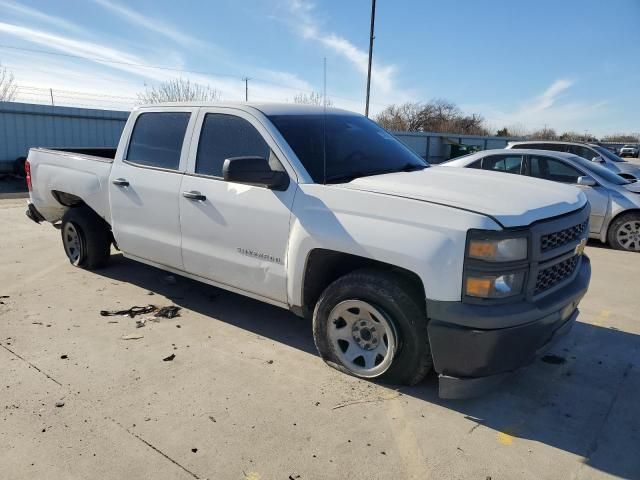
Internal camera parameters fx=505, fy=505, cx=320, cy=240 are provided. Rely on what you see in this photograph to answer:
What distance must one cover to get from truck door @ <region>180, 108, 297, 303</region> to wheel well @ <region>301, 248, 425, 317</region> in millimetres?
205

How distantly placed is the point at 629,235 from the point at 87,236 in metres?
8.13

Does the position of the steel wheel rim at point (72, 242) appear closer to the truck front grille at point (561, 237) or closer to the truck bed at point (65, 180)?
the truck bed at point (65, 180)

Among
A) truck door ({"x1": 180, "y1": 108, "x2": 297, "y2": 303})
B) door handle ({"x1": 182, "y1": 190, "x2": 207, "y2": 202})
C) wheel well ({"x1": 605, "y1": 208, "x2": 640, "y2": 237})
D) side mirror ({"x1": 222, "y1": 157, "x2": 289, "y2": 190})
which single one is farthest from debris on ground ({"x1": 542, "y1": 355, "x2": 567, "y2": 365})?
wheel well ({"x1": 605, "y1": 208, "x2": 640, "y2": 237})

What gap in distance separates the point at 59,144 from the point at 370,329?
19.3 meters

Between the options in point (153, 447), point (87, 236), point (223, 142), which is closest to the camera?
point (153, 447)

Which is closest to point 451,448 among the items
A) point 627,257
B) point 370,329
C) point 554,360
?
point 370,329

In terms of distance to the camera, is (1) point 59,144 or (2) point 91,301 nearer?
(2) point 91,301

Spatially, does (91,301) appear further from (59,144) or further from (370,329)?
(59,144)

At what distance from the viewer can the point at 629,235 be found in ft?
27.0

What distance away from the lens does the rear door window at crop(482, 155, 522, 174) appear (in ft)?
29.8

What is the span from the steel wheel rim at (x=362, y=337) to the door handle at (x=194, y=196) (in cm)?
151

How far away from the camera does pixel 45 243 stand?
7.80 meters

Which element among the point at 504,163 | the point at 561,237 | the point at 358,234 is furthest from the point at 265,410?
the point at 504,163

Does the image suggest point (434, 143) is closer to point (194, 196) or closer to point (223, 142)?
point (223, 142)
